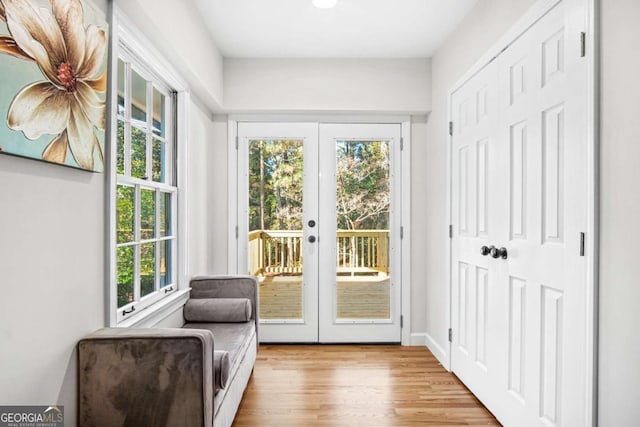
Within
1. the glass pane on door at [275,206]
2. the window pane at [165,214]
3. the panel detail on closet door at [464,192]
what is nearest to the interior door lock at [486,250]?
the panel detail on closet door at [464,192]

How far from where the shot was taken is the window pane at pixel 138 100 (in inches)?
86.6

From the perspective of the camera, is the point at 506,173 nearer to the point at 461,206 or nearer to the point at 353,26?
the point at 461,206

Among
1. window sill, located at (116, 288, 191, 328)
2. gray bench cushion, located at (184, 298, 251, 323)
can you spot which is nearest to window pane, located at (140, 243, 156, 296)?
window sill, located at (116, 288, 191, 328)

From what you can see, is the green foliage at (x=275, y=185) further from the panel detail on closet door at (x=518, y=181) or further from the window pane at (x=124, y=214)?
the panel detail on closet door at (x=518, y=181)

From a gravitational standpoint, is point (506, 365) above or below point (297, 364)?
above

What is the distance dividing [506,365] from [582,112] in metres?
1.40

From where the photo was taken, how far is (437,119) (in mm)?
3336

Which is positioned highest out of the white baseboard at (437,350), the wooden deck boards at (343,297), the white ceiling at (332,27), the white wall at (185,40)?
the white ceiling at (332,27)

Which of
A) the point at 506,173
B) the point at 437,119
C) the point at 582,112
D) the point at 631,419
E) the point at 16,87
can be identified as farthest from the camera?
the point at 437,119

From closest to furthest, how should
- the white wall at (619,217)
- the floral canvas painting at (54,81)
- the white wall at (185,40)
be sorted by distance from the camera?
the floral canvas painting at (54,81)
the white wall at (619,217)
the white wall at (185,40)

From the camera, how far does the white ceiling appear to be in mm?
2604

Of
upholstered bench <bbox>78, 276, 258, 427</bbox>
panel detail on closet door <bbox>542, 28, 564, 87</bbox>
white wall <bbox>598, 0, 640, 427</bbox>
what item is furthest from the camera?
panel detail on closet door <bbox>542, 28, 564, 87</bbox>

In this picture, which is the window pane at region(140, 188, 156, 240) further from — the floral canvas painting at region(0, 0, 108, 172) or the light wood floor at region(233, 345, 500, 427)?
the light wood floor at region(233, 345, 500, 427)

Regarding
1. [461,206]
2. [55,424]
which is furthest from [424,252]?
[55,424]
